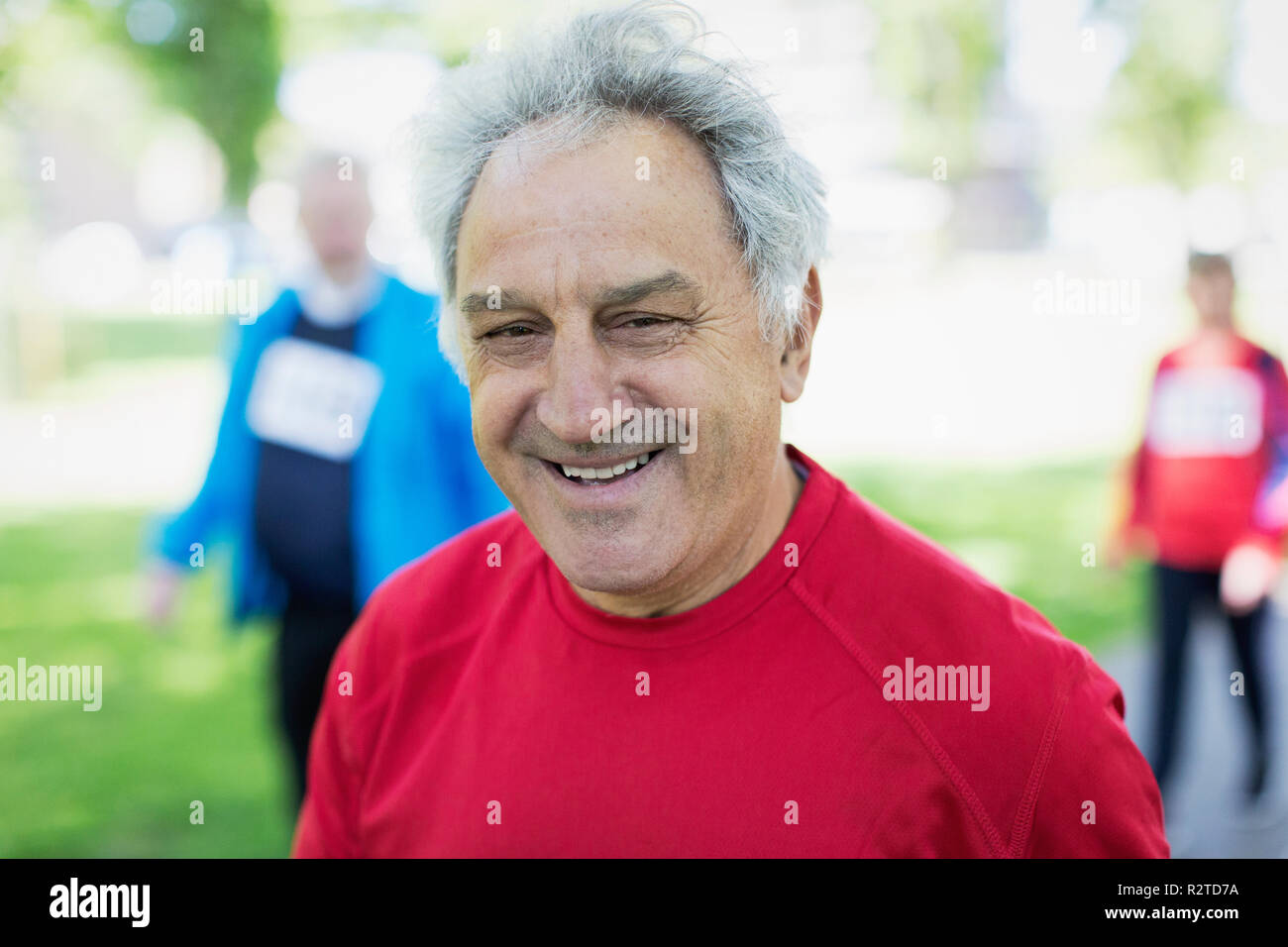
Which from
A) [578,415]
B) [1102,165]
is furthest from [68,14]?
[1102,165]

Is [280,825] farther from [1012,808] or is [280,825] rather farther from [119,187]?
[119,187]

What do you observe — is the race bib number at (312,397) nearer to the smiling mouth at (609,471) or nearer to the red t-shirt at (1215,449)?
the smiling mouth at (609,471)

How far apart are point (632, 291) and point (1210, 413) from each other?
3.95 meters

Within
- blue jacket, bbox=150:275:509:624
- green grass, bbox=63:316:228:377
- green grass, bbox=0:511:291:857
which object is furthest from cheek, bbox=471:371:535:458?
green grass, bbox=63:316:228:377

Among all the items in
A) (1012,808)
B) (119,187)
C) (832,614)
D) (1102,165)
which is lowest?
(1012,808)

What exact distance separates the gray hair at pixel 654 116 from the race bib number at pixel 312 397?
1.92m

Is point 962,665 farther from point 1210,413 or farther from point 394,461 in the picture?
point 1210,413

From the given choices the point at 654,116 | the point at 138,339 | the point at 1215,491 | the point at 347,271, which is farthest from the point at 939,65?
the point at 654,116

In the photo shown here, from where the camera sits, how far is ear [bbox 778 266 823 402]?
1734mm

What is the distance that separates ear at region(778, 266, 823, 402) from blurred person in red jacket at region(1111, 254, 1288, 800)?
11.0ft

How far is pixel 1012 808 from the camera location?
148 cm

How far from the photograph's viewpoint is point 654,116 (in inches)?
60.6
